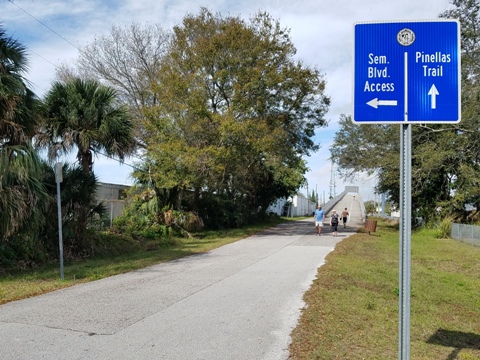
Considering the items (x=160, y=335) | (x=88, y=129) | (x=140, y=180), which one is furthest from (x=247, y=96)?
(x=160, y=335)

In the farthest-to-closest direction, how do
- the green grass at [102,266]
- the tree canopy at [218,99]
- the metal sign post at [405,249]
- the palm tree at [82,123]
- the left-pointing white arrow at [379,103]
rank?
the tree canopy at [218,99] < the palm tree at [82,123] < the green grass at [102,266] < the left-pointing white arrow at [379,103] < the metal sign post at [405,249]

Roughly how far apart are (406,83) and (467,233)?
22698mm

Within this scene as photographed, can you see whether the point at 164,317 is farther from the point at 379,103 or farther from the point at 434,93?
the point at 434,93

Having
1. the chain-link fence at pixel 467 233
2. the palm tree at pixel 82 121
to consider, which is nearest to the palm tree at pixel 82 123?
the palm tree at pixel 82 121

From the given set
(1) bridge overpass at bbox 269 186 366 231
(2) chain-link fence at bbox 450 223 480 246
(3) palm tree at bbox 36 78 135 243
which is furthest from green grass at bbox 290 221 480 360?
(1) bridge overpass at bbox 269 186 366 231

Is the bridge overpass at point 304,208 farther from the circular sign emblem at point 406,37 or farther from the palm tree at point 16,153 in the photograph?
the circular sign emblem at point 406,37

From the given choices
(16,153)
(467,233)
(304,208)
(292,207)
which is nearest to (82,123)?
(16,153)

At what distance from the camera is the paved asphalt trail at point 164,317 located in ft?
17.9

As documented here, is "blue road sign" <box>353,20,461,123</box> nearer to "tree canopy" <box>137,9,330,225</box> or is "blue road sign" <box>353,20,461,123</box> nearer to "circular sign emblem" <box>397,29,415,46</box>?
"circular sign emblem" <box>397,29,415,46</box>

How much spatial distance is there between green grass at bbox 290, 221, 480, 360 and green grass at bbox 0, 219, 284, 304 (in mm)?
5109

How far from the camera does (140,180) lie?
74.2ft

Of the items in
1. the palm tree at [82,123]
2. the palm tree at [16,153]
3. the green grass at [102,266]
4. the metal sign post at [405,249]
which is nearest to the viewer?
the metal sign post at [405,249]

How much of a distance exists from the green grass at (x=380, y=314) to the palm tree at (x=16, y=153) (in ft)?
22.4

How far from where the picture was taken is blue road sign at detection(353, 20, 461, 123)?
3.43m
